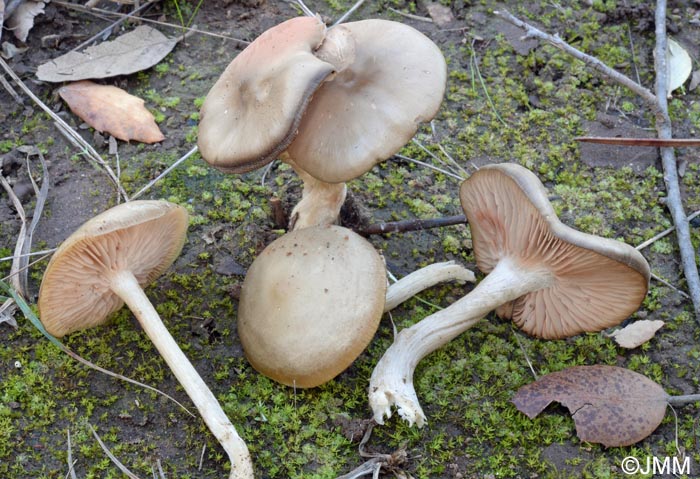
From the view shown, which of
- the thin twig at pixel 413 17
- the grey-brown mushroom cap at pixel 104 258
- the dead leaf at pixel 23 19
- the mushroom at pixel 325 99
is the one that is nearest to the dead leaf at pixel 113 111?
the dead leaf at pixel 23 19

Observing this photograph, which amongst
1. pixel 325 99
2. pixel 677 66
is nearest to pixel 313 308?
pixel 325 99

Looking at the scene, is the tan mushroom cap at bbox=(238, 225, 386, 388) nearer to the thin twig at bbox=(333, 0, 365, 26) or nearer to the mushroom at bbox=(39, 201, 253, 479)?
the mushroom at bbox=(39, 201, 253, 479)

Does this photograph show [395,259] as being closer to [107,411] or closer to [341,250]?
[341,250]

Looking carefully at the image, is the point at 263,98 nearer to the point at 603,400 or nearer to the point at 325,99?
the point at 325,99

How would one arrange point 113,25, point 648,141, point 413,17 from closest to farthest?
point 648,141
point 113,25
point 413,17

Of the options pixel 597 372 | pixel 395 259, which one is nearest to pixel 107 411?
pixel 395 259

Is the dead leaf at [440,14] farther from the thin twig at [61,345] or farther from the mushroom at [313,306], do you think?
the thin twig at [61,345]
